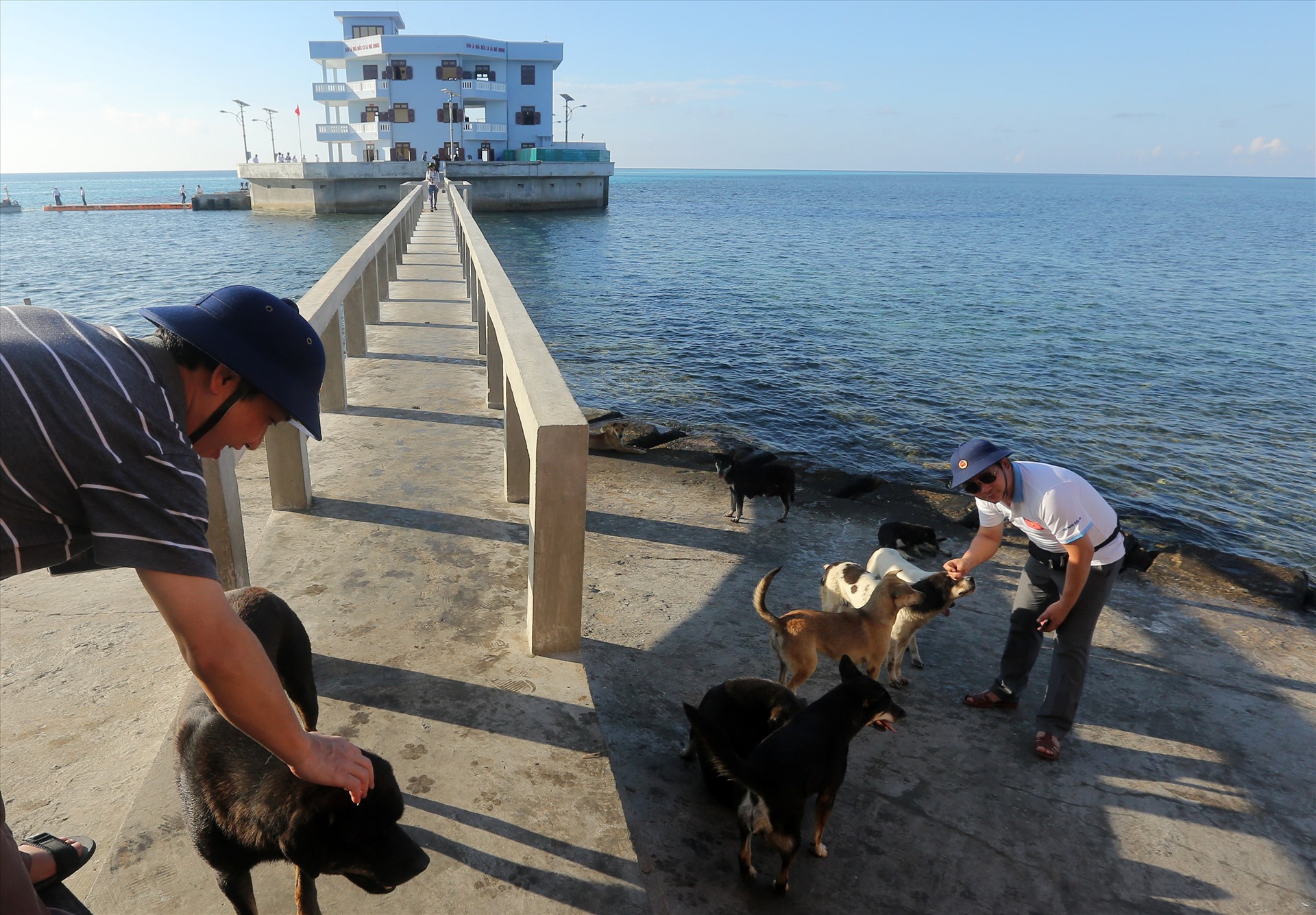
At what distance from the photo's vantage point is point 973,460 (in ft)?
14.3

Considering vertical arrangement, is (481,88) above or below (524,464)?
above

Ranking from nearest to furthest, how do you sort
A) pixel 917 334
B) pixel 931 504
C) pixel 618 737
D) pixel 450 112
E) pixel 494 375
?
pixel 618 737 → pixel 494 375 → pixel 931 504 → pixel 917 334 → pixel 450 112

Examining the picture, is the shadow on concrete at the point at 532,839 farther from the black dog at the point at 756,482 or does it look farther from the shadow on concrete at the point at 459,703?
the black dog at the point at 756,482

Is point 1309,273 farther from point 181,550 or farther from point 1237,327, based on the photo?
point 181,550

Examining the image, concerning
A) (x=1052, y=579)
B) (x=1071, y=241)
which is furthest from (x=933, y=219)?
(x=1052, y=579)

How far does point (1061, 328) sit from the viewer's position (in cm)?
2578

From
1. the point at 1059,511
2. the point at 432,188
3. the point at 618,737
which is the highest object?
the point at 1059,511

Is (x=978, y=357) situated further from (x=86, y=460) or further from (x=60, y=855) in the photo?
(x=86, y=460)

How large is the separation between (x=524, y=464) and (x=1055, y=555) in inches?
130

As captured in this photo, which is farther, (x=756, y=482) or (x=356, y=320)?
(x=356, y=320)

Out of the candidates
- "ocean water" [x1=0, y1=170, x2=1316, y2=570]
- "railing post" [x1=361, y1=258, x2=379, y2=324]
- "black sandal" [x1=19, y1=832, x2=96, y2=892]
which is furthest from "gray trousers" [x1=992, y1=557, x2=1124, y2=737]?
"railing post" [x1=361, y1=258, x2=379, y2=324]

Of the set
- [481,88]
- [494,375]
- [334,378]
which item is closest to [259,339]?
[334,378]

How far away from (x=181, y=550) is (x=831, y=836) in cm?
305

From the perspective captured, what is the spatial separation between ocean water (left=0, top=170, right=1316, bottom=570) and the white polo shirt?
277 inches
